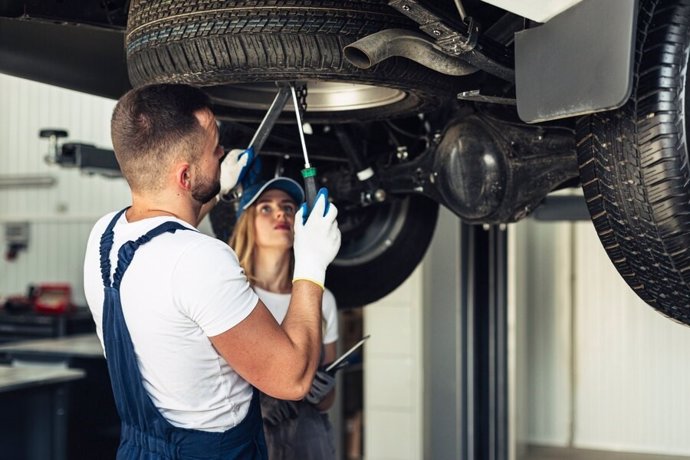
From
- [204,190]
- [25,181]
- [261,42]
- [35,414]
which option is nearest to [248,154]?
[204,190]

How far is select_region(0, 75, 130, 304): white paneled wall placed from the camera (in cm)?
749

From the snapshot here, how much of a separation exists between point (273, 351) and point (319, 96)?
0.67 meters

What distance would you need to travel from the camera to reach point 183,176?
1344 mm

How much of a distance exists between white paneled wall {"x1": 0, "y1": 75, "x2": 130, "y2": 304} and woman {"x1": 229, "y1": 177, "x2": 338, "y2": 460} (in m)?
5.47

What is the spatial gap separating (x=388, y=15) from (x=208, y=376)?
62 cm

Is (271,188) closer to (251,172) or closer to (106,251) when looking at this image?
(251,172)

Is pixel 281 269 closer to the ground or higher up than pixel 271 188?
closer to the ground

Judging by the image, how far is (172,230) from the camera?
4.22 feet

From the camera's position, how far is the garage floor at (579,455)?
5426mm

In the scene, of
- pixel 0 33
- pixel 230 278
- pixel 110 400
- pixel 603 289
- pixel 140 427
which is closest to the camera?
pixel 230 278

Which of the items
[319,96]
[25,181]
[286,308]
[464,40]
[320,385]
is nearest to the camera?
[464,40]

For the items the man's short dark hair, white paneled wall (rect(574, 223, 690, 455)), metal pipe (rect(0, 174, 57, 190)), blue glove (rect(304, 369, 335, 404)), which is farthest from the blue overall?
metal pipe (rect(0, 174, 57, 190))

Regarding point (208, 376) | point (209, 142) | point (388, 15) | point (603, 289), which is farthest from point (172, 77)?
point (603, 289)

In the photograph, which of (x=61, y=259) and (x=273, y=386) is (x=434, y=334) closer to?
(x=273, y=386)
